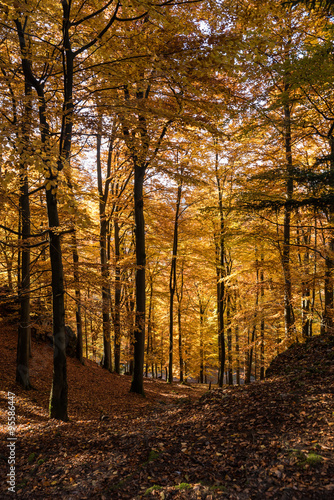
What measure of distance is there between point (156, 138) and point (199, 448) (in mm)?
8246

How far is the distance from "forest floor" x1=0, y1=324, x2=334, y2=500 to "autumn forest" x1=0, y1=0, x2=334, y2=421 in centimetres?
130

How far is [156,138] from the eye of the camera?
9.07 metres

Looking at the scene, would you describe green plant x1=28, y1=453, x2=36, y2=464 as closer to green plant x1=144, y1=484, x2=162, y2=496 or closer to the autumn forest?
the autumn forest

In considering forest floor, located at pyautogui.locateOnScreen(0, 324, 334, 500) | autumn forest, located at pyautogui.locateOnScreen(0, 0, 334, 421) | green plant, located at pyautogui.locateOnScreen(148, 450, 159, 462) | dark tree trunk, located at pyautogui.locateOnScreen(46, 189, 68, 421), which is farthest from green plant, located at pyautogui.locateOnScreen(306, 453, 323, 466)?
dark tree trunk, located at pyautogui.locateOnScreen(46, 189, 68, 421)

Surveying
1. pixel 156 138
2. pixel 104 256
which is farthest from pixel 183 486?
pixel 104 256

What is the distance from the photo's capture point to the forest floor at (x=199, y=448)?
322 centimetres

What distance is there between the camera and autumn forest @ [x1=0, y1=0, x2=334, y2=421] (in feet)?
16.1

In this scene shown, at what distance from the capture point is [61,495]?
11.5 ft

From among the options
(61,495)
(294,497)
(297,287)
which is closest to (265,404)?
(294,497)

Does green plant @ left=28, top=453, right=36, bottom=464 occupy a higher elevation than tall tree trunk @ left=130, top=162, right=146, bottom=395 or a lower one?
lower

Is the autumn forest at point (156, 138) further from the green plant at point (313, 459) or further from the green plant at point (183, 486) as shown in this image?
the green plant at point (313, 459)

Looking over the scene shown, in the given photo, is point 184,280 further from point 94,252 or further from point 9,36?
point 9,36

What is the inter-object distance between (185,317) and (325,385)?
47.8 feet

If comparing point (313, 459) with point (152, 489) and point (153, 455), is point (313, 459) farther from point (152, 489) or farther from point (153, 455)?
point (153, 455)
